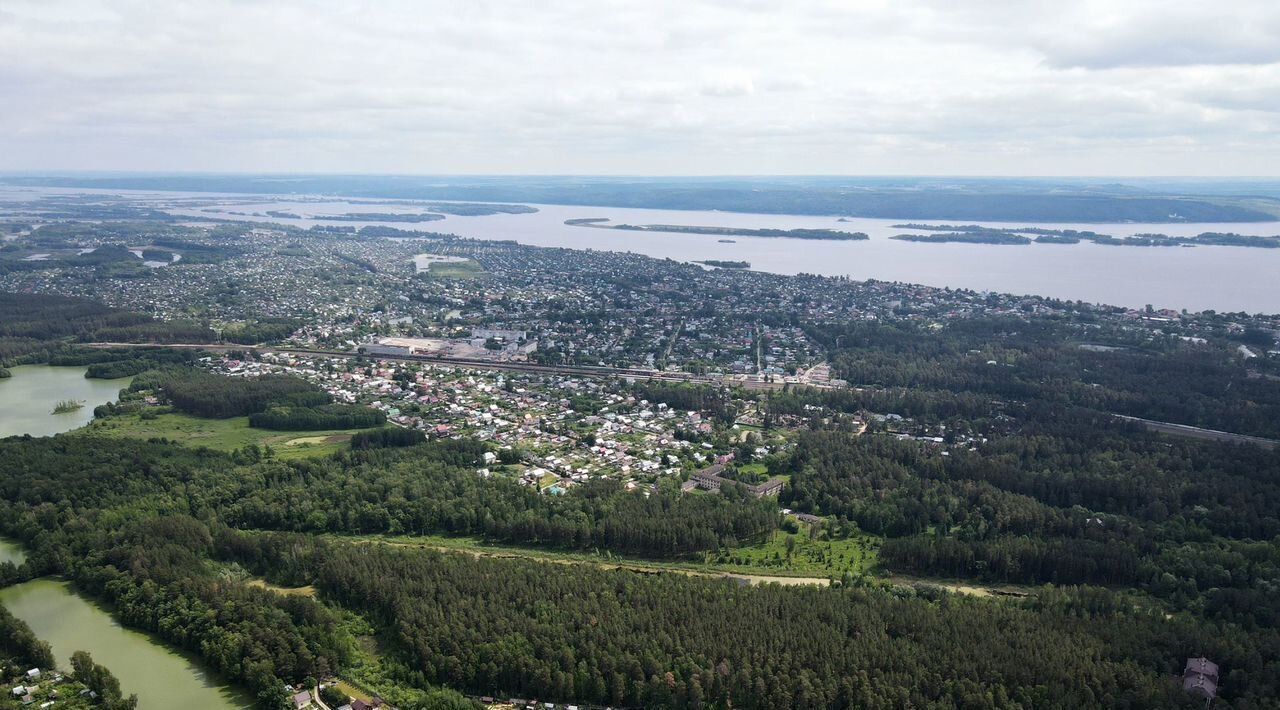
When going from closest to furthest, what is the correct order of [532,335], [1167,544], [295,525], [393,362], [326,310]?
[1167,544], [295,525], [393,362], [532,335], [326,310]

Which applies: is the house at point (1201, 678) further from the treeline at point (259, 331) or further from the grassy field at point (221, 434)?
the treeline at point (259, 331)

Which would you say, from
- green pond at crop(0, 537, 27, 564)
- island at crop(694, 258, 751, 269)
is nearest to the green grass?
island at crop(694, 258, 751, 269)

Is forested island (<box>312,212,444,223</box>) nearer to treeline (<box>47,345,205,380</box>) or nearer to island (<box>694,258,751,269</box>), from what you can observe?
island (<box>694,258,751,269</box>)

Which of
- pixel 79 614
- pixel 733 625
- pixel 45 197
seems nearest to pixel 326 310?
pixel 79 614

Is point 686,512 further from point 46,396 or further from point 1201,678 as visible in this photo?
point 46,396

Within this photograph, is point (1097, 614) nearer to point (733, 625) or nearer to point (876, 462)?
point (733, 625)
